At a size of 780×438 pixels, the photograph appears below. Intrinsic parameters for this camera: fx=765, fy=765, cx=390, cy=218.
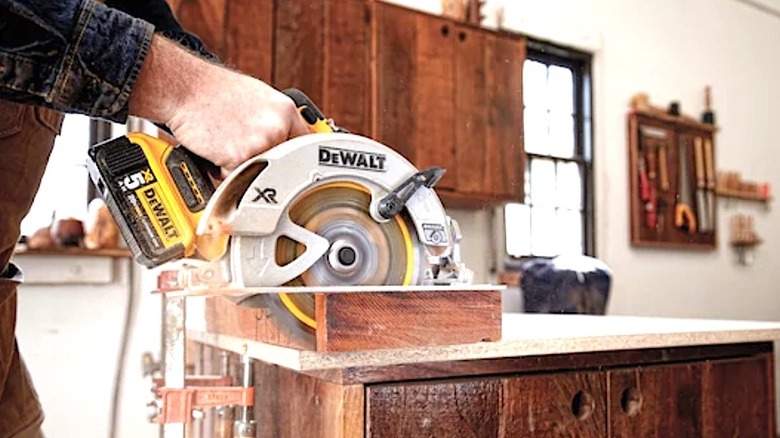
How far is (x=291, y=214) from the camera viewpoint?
0.81 m

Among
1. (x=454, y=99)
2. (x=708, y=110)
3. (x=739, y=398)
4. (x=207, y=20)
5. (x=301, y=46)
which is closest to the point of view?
(x=739, y=398)

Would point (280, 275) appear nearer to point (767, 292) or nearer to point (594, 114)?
point (594, 114)

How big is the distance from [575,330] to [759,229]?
3.35 meters

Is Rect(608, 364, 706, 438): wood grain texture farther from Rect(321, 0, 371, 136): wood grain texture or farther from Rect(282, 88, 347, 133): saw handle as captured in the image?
Rect(321, 0, 371, 136): wood grain texture

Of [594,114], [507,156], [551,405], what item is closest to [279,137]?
[551,405]

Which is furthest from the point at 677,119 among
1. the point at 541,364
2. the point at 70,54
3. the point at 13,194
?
the point at 70,54

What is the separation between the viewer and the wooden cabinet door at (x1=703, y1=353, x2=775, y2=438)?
106cm

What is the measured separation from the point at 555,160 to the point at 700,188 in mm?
1300

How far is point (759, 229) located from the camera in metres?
3.94

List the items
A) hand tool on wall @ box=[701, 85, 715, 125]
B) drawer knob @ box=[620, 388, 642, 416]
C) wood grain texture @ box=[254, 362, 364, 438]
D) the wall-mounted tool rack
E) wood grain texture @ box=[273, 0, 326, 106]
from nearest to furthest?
wood grain texture @ box=[254, 362, 364, 438], drawer knob @ box=[620, 388, 642, 416], wood grain texture @ box=[273, 0, 326, 106], the wall-mounted tool rack, hand tool on wall @ box=[701, 85, 715, 125]

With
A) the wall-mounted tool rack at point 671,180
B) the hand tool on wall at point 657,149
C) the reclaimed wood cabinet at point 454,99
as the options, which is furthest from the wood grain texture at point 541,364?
the hand tool on wall at point 657,149

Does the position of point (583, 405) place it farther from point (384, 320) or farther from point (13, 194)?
point (13, 194)

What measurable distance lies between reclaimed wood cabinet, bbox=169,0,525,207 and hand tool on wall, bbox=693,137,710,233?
149 cm

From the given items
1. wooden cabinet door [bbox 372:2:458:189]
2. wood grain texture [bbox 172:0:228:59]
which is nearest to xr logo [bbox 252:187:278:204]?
wood grain texture [bbox 172:0:228:59]
